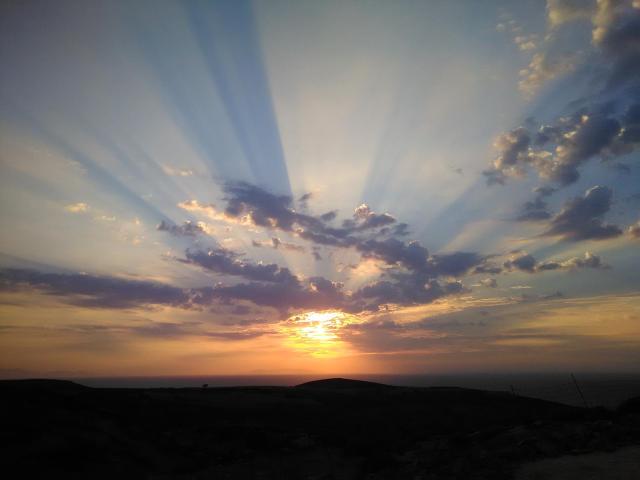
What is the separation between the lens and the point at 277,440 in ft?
93.7

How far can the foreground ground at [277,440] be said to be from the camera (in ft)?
66.7

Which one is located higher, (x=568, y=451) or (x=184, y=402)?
(x=184, y=402)

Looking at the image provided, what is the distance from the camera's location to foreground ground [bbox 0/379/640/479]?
20328 mm

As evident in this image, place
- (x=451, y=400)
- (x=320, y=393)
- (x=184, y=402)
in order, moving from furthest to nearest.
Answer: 1. (x=320, y=393)
2. (x=451, y=400)
3. (x=184, y=402)

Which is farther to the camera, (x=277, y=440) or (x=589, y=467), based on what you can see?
(x=277, y=440)

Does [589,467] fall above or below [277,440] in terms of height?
below

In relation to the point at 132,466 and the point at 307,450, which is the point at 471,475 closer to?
the point at 307,450

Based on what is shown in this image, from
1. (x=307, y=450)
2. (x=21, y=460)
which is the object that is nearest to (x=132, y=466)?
(x=21, y=460)

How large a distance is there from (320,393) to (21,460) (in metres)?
34.9

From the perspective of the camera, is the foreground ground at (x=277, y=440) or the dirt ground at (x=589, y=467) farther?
the foreground ground at (x=277, y=440)

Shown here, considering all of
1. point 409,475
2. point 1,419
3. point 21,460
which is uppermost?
point 1,419

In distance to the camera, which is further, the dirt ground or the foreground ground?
the foreground ground

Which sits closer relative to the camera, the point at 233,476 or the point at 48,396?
the point at 233,476

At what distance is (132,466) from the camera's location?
21.8 metres
